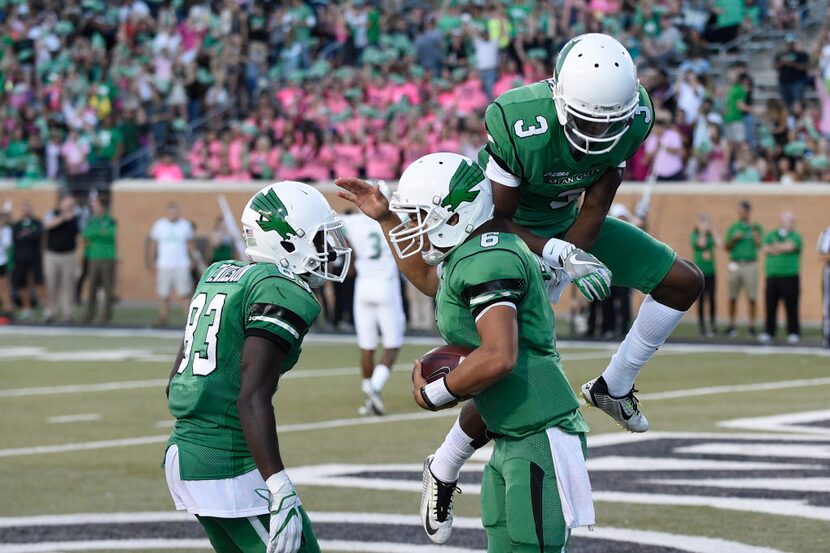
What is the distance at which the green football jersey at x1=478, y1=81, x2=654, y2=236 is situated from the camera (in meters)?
6.10

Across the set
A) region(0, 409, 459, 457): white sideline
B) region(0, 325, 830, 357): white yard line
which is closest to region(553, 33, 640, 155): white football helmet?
region(0, 409, 459, 457): white sideline

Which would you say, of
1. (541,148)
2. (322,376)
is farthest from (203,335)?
(322,376)

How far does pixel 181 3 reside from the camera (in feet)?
101

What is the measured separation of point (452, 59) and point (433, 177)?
20434mm

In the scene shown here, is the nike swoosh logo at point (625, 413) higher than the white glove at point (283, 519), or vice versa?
the white glove at point (283, 519)

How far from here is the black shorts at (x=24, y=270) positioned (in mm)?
25703

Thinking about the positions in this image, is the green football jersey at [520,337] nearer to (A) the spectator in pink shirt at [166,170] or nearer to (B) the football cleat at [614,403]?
(B) the football cleat at [614,403]

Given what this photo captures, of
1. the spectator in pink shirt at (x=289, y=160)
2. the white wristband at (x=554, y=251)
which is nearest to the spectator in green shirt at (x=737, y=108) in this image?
the spectator in pink shirt at (x=289, y=160)

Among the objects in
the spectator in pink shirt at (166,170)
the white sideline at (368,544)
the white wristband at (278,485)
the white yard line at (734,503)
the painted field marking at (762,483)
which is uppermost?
the white wristband at (278,485)

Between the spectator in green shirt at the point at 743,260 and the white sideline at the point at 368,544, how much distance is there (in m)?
12.8

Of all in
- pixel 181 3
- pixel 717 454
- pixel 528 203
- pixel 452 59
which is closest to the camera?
pixel 528 203

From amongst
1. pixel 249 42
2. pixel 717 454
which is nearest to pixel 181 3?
pixel 249 42

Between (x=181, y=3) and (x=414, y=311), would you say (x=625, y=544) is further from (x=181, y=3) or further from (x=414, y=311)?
(x=181, y=3)

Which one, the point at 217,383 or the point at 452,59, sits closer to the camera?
the point at 217,383
